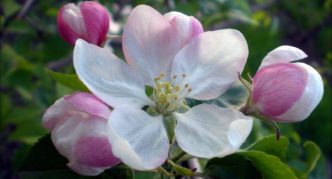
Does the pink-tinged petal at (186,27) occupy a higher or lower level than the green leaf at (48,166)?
higher

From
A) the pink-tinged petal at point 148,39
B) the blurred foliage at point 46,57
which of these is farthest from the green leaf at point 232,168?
the pink-tinged petal at point 148,39

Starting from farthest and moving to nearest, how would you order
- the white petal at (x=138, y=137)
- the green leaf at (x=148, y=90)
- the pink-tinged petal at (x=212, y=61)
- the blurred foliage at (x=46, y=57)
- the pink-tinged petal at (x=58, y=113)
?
the blurred foliage at (x=46, y=57)
the green leaf at (x=148, y=90)
the pink-tinged petal at (x=212, y=61)
the pink-tinged petal at (x=58, y=113)
the white petal at (x=138, y=137)

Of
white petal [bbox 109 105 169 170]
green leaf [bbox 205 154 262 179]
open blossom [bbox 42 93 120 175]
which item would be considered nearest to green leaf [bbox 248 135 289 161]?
green leaf [bbox 205 154 262 179]

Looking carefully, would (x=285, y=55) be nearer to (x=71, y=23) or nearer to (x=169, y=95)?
(x=169, y=95)

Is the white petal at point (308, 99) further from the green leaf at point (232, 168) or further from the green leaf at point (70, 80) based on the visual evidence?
the green leaf at point (70, 80)

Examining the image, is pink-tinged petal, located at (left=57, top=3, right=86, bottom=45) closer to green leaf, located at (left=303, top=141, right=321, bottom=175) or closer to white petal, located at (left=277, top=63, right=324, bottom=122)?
white petal, located at (left=277, top=63, right=324, bottom=122)
